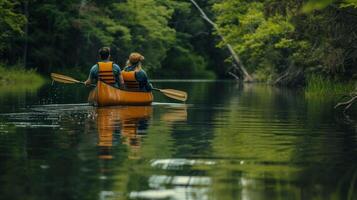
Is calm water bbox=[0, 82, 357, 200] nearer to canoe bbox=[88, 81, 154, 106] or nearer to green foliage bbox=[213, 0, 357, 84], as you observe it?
green foliage bbox=[213, 0, 357, 84]

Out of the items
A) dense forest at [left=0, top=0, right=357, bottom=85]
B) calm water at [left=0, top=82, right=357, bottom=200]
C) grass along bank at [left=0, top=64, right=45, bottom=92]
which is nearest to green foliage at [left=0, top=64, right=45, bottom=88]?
grass along bank at [left=0, top=64, right=45, bottom=92]

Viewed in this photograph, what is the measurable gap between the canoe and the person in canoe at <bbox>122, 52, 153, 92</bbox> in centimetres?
27

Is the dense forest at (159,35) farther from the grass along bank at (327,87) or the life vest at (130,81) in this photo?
the life vest at (130,81)

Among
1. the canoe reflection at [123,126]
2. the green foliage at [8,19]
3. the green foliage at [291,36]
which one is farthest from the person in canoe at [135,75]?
the green foliage at [8,19]

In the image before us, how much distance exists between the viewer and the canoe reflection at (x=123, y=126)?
1408 cm

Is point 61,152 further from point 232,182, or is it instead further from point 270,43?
point 270,43

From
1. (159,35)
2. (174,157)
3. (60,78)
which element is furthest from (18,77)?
(174,157)

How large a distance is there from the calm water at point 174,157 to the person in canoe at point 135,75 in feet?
15.1

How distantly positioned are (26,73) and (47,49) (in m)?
6.43

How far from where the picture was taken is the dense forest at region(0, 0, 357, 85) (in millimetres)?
34938

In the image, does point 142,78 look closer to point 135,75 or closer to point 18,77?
point 135,75

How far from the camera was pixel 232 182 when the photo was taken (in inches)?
405

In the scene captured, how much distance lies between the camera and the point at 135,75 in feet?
91.0

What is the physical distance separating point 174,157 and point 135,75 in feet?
49.2
